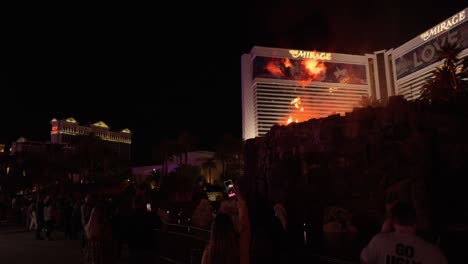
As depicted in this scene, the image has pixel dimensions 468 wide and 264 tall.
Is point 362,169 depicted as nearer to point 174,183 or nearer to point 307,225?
point 307,225

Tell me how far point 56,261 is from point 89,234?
3.87 m

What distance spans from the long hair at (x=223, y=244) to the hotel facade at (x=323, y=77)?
72.2 metres

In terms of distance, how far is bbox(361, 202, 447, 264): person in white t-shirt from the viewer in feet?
8.95

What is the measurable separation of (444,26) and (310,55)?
25.8 m

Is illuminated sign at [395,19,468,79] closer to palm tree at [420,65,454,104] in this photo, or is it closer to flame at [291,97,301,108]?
flame at [291,97,301,108]

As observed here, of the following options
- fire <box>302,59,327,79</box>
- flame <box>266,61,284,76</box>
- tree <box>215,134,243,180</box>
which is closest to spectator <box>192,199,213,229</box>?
tree <box>215,134,243,180</box>

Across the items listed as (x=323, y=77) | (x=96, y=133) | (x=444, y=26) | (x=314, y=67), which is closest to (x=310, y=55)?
(x=314, y=67)

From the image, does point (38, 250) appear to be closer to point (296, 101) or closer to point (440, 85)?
point (440, 85)

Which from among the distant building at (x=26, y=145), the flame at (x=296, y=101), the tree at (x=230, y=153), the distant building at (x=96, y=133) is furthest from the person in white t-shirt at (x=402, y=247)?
the distant building at (x=26, y=145)

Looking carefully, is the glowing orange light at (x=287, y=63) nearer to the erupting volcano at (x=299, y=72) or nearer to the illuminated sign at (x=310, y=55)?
the erupting volcano at (x=299, y=72)

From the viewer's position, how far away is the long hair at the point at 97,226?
6340 millimetres

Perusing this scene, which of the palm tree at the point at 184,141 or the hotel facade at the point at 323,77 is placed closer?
the palm tree at the point at 184,141

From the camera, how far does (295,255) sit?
484 centimetres

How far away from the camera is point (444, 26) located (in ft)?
235
